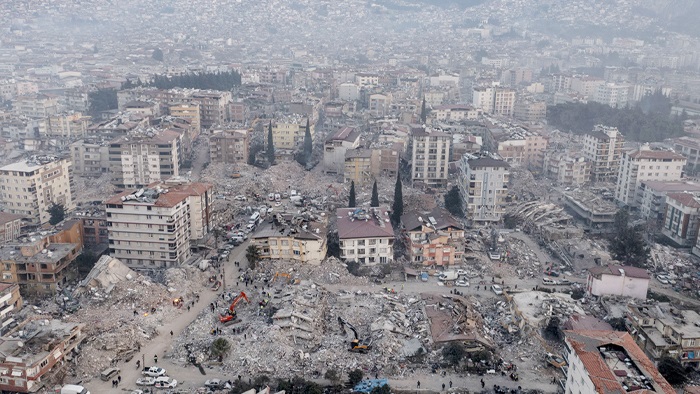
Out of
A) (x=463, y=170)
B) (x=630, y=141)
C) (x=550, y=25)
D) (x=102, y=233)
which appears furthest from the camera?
(x=550, y=25)

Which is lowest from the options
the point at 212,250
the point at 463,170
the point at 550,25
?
the point at 212,250

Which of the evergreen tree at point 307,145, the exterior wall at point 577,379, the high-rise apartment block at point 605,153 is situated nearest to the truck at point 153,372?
the exterior wall at point 577,379

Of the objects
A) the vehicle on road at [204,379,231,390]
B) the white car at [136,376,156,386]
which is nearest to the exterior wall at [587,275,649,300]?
the vehicle on road at [204,379,231,390]

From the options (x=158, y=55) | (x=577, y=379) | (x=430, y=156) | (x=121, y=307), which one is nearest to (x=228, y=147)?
(x=430, y=156)

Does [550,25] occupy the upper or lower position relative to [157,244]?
upper

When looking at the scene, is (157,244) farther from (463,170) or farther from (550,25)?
(550,25)

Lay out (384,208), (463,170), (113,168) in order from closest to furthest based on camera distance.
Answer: (384,208)
(463,170)
(113,168)

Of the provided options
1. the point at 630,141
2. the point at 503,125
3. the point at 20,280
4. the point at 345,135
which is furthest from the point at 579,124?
the point at 20,280

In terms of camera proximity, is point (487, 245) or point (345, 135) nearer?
point (487, 245)
